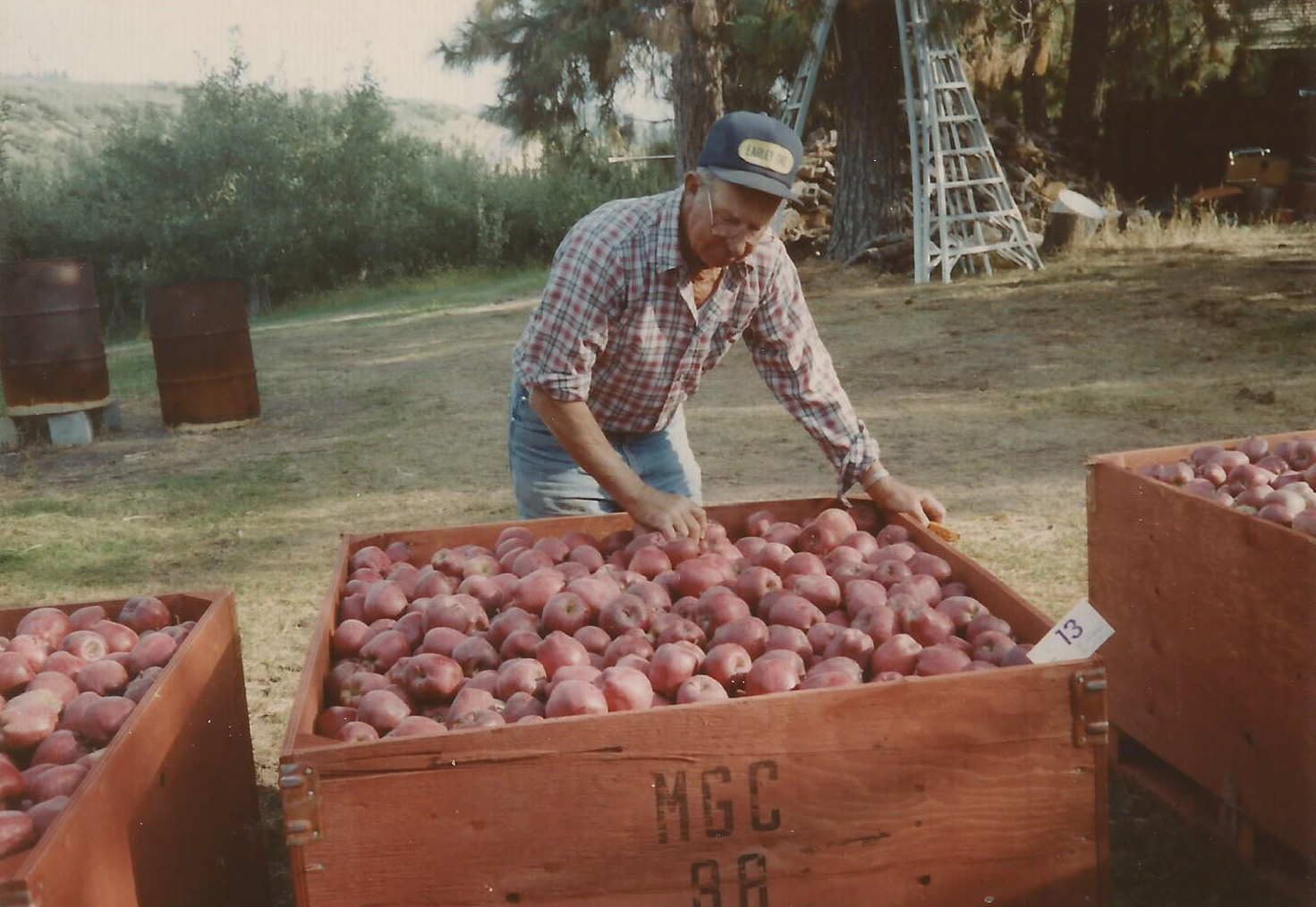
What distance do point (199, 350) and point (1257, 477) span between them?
8.00 meters

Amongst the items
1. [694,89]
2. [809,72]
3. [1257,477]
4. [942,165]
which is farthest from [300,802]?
[694,89]

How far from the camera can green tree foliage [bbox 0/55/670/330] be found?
22.3 metres

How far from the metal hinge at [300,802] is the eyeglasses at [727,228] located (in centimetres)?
156

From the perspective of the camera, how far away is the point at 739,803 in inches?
68.5

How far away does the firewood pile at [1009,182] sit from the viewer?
15664 mm

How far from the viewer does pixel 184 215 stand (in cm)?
2220

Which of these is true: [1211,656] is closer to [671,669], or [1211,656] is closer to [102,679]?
[671,669]

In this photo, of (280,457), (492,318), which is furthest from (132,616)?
(492,318)

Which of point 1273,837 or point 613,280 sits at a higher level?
point 613,280

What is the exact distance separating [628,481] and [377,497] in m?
4.34

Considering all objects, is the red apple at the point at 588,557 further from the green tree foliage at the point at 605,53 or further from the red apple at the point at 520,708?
the green tree foliage at the point at 605,53

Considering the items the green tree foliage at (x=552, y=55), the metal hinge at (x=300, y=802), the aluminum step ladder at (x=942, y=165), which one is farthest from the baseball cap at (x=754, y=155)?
the green tree foliage at (x=552, y=55)

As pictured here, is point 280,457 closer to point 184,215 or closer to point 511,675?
point 511,675

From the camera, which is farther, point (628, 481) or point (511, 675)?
point (628, 481)
